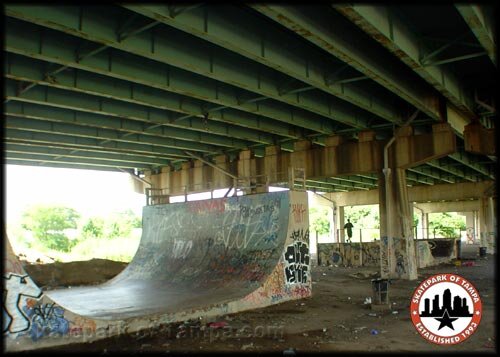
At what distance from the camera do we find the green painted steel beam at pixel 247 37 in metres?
9.67

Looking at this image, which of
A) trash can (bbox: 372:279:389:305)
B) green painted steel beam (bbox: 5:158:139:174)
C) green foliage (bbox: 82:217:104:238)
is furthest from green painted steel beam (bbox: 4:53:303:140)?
green foliage (bbox: 82:217:104:238)

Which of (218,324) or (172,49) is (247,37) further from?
(218,324)

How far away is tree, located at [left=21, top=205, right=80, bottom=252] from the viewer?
5528 cm

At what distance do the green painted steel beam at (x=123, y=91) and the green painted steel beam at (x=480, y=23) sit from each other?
9.85 metres

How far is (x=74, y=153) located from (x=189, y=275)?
1138 centimetres

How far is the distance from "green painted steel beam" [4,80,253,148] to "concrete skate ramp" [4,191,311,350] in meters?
3.57

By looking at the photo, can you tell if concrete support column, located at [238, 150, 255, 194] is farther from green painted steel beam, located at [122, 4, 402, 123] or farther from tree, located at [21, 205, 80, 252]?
tree, located at [21, 205, 80, 252]

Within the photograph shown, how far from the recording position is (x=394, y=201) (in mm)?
20891

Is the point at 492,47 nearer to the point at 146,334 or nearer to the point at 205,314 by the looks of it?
the point at 205,314

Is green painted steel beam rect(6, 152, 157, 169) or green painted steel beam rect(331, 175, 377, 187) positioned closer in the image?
green painted steel beam rect(6, 152, 157, 169)

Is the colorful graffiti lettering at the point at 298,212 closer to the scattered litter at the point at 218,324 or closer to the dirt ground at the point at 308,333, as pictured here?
the dirt ground at the point at 308,333

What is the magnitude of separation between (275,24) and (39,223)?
180ft

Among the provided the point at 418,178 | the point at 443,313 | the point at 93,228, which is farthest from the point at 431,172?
the point at 93,228

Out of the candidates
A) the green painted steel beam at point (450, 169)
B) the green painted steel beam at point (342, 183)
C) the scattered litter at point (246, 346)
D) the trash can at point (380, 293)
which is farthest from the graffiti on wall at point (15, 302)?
the green painted steel beam at point (342, 183)
